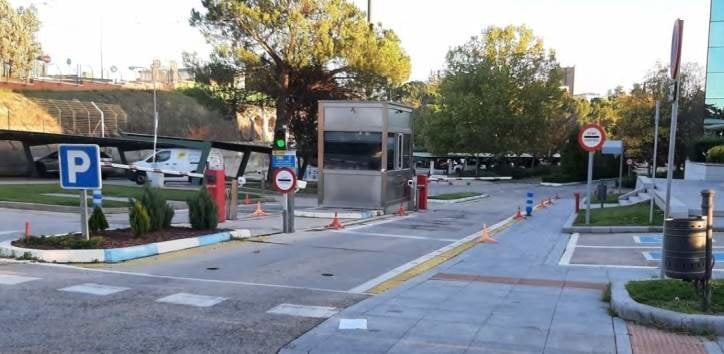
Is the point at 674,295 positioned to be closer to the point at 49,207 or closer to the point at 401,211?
the point at 401,211

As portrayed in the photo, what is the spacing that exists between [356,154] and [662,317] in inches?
601

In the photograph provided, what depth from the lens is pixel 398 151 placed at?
71.9 ft

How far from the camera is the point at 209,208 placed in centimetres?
1281

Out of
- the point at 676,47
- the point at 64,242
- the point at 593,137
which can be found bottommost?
the point at 64,242

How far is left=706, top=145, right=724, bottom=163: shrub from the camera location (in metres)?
29.7

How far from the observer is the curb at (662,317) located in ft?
18.8

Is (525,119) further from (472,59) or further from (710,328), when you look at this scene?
(710,328)

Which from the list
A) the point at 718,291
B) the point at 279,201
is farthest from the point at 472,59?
the point at 718,291

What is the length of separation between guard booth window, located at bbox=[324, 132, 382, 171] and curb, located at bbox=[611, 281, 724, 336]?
14.2 meters

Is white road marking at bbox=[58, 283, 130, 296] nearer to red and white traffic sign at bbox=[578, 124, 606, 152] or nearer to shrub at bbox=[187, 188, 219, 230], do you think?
shrub at bbox=[187, 188, 219, 230]

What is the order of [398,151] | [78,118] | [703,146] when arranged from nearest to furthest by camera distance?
[398,151] < [703,146] < [78,118]

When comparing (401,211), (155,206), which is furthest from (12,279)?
(401,211)

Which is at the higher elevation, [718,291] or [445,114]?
[445,114]

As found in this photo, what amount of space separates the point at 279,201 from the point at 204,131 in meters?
44.4
